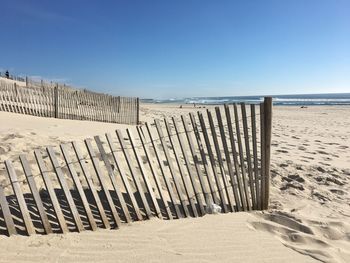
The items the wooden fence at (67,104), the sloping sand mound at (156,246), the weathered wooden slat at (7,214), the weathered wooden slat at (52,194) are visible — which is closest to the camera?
the sloping sand mound at (156,246)

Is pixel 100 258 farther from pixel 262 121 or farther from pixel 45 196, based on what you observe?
pixel 262 121

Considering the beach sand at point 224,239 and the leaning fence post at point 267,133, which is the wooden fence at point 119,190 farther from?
the beach sand at point 224,239

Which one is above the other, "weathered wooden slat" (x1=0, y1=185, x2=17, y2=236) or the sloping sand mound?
"weathered wooden slat" (x1=0, y1=185, x2=17, y2=236)

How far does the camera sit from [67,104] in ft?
51.3

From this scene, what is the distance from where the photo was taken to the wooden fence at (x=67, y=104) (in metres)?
15.3

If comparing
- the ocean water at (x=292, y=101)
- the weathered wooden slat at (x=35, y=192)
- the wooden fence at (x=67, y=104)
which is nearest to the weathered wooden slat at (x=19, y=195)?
the weathered wooden slat at (x=35, y=192)

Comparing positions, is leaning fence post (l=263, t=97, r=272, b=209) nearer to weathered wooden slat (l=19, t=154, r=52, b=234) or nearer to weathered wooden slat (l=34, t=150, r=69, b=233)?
weathered wooden slat (l=34, t=150, r=69, b=233)

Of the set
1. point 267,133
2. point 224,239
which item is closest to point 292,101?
point 267,133

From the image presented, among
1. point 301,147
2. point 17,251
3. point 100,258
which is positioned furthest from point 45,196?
point 301,147

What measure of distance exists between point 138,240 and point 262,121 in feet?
8.13

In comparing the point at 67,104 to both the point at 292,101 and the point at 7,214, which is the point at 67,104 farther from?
the point at 292,101

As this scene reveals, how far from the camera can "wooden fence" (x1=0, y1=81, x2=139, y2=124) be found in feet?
50.3

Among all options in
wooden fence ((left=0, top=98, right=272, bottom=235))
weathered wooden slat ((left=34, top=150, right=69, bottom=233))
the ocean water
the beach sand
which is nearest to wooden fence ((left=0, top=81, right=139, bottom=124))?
the beach sand

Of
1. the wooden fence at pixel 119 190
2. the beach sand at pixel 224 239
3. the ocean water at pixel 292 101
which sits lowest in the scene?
the ocean water at pixel 292 101
